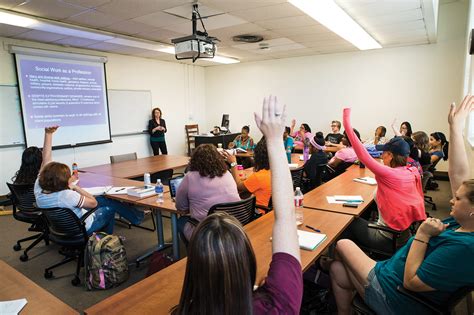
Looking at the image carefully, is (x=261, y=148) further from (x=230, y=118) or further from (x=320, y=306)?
(x=230, y=118)

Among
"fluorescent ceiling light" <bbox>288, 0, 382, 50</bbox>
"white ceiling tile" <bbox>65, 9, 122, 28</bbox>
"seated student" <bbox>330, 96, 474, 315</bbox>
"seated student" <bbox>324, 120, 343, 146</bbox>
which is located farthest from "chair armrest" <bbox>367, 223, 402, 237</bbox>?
"seated student" <bbox>324, 120, 343, 146</bbox>

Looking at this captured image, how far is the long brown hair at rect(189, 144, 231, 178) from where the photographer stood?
2512 mm

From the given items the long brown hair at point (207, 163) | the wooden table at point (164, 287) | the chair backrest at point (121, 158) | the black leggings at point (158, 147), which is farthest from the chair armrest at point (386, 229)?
the black leggings at point (158, 147)

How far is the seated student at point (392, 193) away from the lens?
90.9 inches

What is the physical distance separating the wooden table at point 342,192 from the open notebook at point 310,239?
60 cm

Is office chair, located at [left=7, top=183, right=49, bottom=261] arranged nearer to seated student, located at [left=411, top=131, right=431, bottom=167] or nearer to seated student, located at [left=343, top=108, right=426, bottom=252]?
seated student, located at [left=343, top=108, right=426, bottom=252]

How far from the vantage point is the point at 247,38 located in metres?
5.79

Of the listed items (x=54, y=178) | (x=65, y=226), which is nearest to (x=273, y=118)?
(x=54, y=178)

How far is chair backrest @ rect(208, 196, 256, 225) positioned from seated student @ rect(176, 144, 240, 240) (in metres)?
0.13

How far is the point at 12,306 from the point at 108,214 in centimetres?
195

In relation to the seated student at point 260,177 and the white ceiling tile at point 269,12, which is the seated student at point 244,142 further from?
the seated student at point 260,177

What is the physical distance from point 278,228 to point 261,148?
2086 millimetres

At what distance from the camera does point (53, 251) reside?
3619 mm

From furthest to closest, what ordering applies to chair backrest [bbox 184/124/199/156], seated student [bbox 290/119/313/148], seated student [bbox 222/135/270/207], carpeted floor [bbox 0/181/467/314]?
chair backrest [bbox 184/124/199/156] < seated student [bbox 290/119/313/148] < seated student [bbox 222/135/270/207] < carpeted floor [bbox 0/181/467/314]
